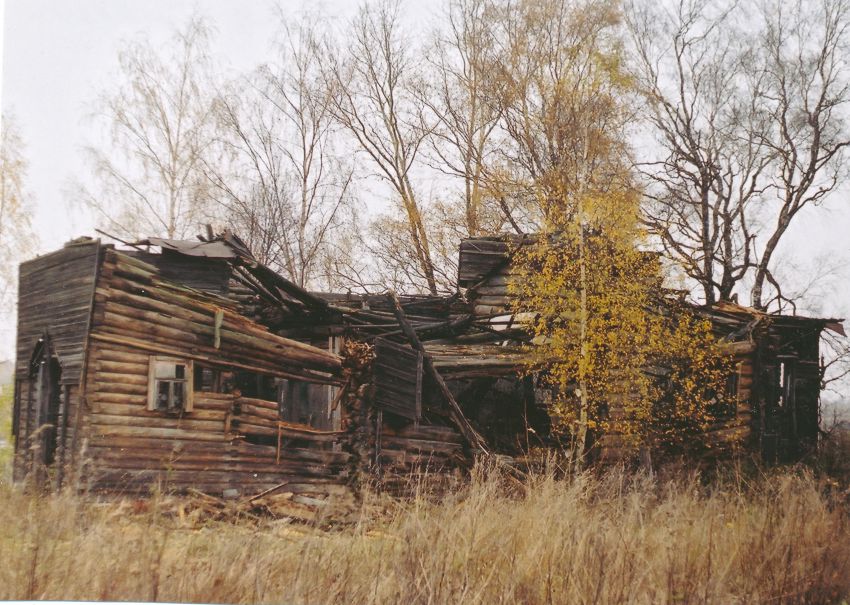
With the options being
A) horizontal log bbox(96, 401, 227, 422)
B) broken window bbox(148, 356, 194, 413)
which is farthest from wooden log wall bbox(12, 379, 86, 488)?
broken window bbox(148, 356, 194, 413)

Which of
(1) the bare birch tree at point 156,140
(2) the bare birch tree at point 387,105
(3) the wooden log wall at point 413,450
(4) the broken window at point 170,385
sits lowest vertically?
(3) the wooden log wall at point 413,450

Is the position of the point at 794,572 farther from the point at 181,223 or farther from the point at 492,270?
the point at 492,270

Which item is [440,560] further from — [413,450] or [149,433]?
[413,450]

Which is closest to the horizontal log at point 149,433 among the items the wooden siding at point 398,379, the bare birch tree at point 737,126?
the wooden siding at point 398,379

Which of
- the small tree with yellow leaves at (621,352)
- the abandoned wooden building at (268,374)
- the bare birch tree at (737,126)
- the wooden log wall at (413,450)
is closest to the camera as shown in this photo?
the bare birch tree at (737,126)

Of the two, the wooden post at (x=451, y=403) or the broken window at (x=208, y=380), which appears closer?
the broken window at (x=208, y=380)

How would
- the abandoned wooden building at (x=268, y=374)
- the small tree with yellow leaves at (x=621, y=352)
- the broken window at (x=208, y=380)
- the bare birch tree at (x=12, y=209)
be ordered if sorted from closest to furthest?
the bare birch tree at (x=12, y=209)
the abandoned wooden building at (x=268, y=374)
the broken window at (x=208, y=380)
the small tree with yellow leaves at (x=621, y=352)

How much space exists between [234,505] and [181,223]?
3683 mm

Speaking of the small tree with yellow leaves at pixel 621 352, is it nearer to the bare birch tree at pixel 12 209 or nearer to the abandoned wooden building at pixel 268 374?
the abandoned wooden building at pixel 268 374

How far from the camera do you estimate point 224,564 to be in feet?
12.6

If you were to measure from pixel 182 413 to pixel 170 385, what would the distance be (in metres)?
0.38

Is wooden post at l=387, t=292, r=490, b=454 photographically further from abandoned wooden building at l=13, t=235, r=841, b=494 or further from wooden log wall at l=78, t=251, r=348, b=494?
wooden log wall at l=78, t=251, r=348, b=494

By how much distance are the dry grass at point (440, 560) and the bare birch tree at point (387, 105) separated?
5583 mm

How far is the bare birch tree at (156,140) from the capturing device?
22.3ft
